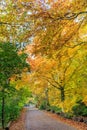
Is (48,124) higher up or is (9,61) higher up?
(9,61)

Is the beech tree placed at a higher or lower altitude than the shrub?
higher

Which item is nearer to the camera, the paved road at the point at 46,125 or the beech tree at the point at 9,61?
the beech tree at the point at 9,61

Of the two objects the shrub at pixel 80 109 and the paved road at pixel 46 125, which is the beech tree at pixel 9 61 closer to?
the paved road at pixel 46 125

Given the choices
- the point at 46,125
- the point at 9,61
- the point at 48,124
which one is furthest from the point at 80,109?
the point at 9,61

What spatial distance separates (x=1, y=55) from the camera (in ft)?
37.7

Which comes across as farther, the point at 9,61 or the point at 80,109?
the point at 80,109

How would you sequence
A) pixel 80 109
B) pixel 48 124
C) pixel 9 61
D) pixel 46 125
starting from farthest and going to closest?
pixel 80 109 < pixel 48 124 < pixel 46 125 < pixel 9 61

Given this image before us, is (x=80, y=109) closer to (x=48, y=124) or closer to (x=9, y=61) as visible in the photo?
(x=48, y=124)

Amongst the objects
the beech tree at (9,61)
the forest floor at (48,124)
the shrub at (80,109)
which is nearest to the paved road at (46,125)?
the forest floor at (48,124)

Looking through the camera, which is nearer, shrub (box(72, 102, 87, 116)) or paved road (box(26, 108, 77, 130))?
paved road (box(26, 108, 77, 130))

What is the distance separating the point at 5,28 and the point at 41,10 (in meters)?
2.21

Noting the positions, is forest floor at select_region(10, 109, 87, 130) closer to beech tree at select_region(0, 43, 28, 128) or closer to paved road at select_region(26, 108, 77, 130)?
paved road at select_region(26, 108, 77, 130)

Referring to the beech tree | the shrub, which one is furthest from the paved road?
the beech tree

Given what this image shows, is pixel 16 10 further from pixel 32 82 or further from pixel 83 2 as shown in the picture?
pixel 32 82
